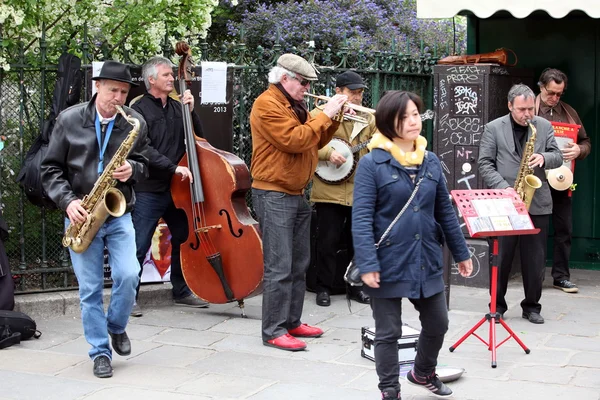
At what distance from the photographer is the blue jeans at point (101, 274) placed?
5934 mm

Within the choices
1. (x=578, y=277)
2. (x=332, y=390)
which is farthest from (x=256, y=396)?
(x=578, y=277)

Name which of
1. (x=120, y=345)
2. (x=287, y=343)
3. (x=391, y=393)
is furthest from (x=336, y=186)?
(x=391, y=393)

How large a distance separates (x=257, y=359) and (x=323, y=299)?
1726 millimetres

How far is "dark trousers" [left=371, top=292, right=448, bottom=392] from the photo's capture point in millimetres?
5133

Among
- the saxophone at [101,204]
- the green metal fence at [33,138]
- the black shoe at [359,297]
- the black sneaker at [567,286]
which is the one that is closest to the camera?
the saxophone at [101,204]

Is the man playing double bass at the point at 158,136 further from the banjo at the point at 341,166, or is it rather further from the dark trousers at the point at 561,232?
the dark trousers at the point at 561,232

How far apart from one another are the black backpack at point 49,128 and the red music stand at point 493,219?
2.91m

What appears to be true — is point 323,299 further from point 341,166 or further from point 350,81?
point 350,81

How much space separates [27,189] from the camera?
7.12 meters

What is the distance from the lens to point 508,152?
7.32 m

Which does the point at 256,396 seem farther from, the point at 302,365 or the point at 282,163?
the point at 282,163

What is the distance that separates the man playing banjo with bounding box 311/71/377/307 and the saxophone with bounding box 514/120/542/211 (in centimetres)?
131

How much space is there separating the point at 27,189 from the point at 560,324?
4043mm

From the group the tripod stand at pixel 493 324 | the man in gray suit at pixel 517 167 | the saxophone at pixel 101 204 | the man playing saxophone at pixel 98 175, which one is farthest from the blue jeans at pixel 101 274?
the man in gray suit at pixel 517 167
